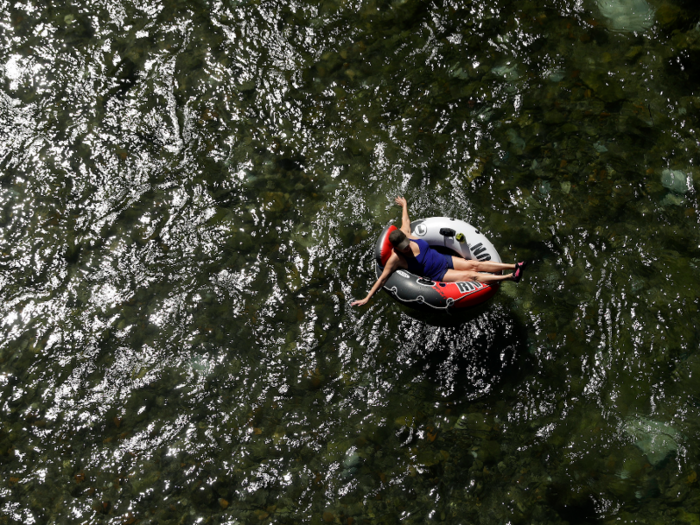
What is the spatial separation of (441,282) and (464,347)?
83 centimetres

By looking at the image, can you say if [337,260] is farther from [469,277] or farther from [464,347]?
[464,347]

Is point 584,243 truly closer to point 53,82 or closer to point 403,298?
point 403,298

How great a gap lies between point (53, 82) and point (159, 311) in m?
3.71

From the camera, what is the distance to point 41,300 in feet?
19.3

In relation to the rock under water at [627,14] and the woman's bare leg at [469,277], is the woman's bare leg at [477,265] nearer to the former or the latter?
the woman's bare leg at [469,277]

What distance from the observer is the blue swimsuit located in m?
5.05

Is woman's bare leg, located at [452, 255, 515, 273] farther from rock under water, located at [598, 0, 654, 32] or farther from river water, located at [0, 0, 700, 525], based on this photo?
rock under water, located at [598, 0, 654, 32]

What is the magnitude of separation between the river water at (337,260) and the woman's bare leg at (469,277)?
2.00 feet

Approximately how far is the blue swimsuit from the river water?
618mm

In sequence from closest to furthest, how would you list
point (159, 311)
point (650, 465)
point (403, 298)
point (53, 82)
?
point (650, 465) < point (403, 298) < point (159, 311) < point (53, 82)

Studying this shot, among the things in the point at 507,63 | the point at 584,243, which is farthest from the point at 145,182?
the point at 584,243

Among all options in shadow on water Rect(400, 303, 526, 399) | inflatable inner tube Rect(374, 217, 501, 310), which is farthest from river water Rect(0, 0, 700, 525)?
inflatable inner tube Rect(374, 217, 501, 310)

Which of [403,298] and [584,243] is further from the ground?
[584,243]

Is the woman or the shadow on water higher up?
the woman
